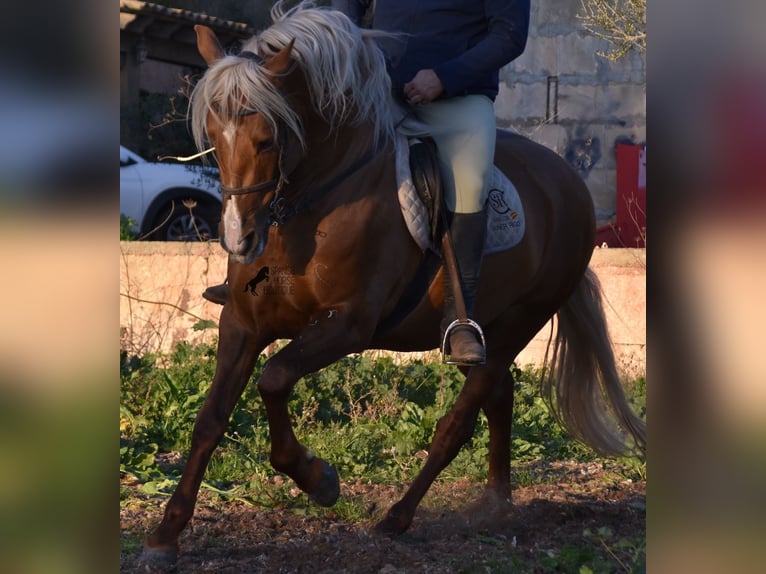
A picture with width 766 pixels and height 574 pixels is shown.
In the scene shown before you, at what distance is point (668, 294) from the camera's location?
1.13 m

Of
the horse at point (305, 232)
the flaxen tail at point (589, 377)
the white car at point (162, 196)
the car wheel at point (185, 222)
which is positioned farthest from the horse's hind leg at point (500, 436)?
the white car at point (162, 196)

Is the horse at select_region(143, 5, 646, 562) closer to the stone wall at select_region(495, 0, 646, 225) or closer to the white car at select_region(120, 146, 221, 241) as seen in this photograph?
the stone wall at select_region(495, 0, 646, 225)

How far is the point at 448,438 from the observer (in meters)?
5.24

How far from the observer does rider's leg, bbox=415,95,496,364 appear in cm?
459

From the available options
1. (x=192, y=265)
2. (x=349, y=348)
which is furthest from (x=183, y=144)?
(x=349, y=348)

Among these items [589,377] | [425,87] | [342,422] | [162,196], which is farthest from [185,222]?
[425,87]

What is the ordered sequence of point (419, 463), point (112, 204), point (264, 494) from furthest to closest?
point (419, 463) → point (264, 494) → point (112, 204)

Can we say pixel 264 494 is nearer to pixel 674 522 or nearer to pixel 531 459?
pixel 531 459

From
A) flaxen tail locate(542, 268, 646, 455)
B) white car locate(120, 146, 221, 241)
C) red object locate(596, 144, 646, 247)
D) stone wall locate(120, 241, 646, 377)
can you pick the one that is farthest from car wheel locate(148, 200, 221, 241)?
flaxen tail locate(542, 268, 646, 455)

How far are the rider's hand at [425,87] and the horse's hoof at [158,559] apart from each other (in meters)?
2.07

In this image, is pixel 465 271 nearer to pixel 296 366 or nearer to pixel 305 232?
pixel 305 232

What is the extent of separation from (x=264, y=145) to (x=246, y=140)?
0.07 meters

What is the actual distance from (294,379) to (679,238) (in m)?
3.11

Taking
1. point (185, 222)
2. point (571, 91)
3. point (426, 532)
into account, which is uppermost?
point (571, 91)
